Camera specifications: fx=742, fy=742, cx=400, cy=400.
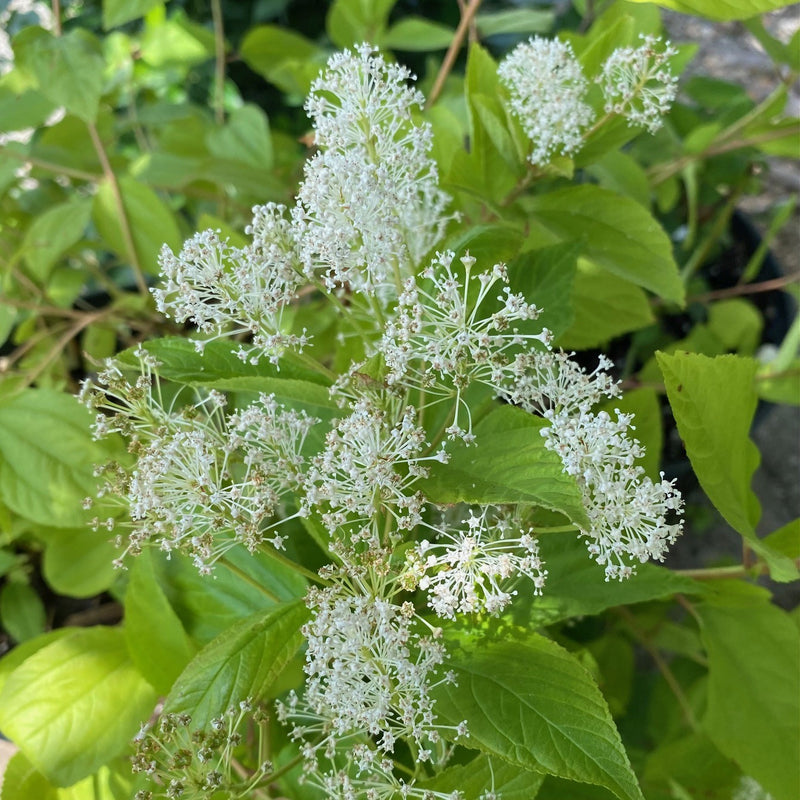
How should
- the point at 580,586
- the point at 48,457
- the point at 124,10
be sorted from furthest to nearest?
the point at 124,10
the point at 48,457
the point at 580,586

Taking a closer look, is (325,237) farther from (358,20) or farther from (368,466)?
(358,20)

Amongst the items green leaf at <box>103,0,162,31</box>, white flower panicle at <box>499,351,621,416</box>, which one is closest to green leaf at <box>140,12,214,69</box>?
green leaf at <box>103,0,162,31</box>

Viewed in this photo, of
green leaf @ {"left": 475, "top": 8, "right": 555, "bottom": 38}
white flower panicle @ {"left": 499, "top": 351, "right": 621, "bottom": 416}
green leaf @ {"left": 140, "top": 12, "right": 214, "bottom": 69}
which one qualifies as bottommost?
green leaf @ {"left": 475, "top": 8, "right": 555, "bottom": 38}

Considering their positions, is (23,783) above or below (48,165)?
below

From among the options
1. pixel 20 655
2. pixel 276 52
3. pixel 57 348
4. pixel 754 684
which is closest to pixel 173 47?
pixel 276 52

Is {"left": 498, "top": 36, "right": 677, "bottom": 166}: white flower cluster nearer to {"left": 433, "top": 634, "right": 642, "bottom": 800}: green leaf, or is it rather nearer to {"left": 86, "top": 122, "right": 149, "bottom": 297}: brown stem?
{"left": 433, "top": 634, "right": 642, "bottom": 800}: green leaf

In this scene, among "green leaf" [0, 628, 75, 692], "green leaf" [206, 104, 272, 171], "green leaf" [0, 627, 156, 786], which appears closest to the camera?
"green leaf" [0, 627, 156, 786]
